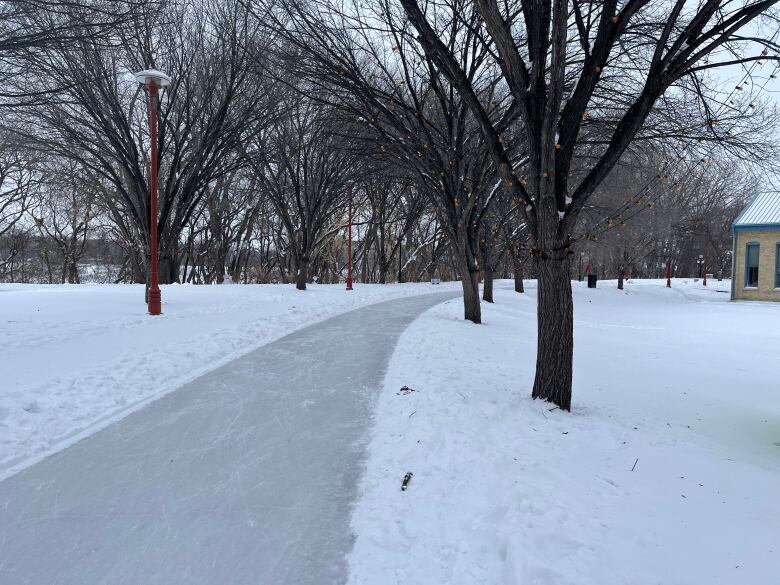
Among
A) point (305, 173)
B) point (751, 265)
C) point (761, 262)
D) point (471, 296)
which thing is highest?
point (305, 173)

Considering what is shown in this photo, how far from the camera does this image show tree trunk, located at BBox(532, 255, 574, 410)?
5.40m

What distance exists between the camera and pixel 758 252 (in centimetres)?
2495

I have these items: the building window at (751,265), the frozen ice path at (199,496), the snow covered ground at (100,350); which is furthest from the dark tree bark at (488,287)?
the building window at (751,265)

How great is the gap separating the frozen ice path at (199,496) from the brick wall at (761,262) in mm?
27249

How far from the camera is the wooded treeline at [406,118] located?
533cm

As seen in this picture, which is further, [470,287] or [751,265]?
[751,265]

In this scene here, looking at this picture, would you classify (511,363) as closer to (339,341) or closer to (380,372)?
(380,372)

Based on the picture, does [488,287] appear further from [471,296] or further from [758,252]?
[758,252]

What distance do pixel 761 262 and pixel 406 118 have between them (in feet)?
76.1

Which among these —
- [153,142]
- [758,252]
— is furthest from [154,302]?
[758,252]

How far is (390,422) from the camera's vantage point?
4.96 meters

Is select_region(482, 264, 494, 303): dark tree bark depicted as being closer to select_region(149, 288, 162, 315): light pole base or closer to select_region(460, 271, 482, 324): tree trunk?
select_region(460, 271, 482, 324): tree trunk

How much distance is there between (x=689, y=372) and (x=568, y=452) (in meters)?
4.93

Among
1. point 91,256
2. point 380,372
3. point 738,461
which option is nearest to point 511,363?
point 380,372
